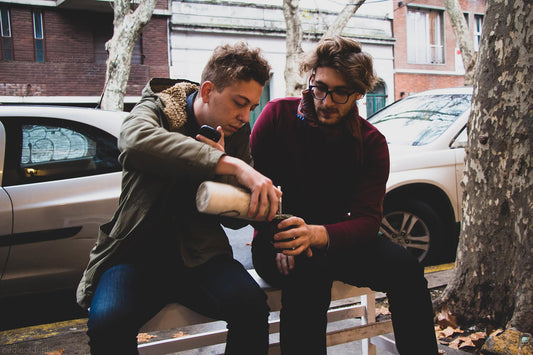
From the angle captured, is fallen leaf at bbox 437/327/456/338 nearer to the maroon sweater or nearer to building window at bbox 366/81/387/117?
the maroon sweater

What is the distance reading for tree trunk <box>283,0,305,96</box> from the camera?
452 inches

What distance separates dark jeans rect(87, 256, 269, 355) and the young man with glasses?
26 cm

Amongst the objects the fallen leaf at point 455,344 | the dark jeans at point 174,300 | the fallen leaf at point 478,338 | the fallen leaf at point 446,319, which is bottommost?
the fallen leaf at point 455,344

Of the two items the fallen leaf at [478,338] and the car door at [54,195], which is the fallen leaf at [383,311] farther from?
the car door at [54,195]

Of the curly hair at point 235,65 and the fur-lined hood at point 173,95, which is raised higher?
the curly hair at point 235,65

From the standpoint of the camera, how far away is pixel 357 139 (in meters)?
2.34

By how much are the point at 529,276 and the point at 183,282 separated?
202 centimetres

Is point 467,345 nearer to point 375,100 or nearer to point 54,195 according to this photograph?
point 54,195

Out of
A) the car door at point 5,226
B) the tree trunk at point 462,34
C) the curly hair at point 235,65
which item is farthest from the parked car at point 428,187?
the tree trunk at point 462,34

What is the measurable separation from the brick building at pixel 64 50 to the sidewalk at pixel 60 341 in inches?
532

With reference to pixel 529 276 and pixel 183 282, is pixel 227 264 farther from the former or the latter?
pixel 529 276

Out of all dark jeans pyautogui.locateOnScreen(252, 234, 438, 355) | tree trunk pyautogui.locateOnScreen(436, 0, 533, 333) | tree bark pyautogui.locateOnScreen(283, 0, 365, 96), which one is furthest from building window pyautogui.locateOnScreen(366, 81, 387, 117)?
dark jeans pyautogui.locateOnScreen(252, 234, 438, 355)

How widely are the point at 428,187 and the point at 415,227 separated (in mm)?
407

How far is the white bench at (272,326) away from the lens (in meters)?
1.99
